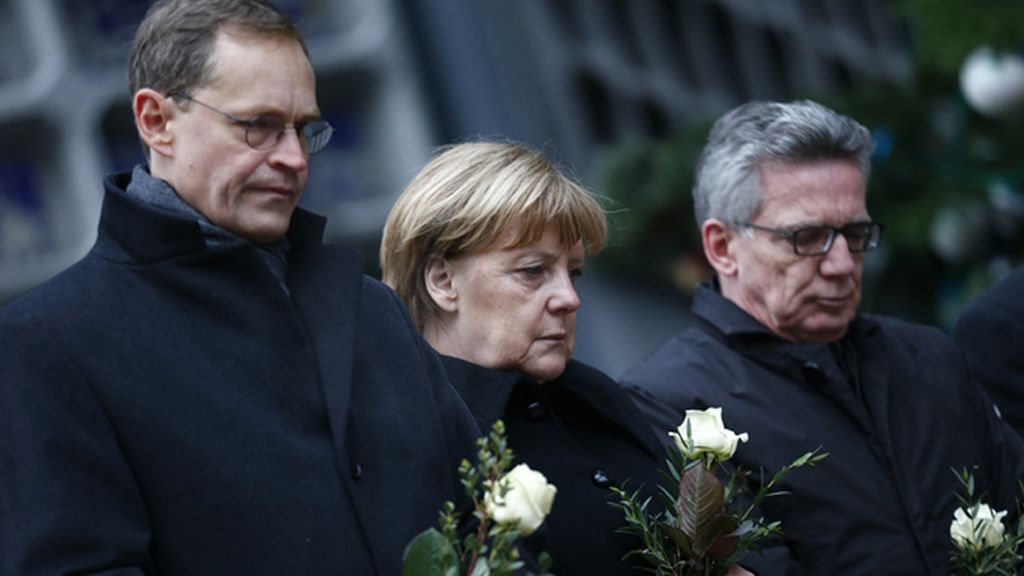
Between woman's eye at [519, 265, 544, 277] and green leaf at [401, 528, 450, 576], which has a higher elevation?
woman's eye at [519, 265, 544, 277]

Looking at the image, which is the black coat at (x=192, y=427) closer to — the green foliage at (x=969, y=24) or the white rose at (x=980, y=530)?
the white rose at (x=980, y=530)

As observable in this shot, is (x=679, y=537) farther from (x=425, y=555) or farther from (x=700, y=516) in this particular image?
(x=425, y=555)

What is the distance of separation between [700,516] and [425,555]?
1.95 feet

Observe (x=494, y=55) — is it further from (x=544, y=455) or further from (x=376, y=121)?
(x=544, y=455)

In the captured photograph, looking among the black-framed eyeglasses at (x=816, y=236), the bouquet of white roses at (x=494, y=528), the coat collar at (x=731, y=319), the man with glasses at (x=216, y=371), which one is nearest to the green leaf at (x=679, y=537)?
the man with glasses at (x=216, y=371)

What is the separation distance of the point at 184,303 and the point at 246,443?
245mm

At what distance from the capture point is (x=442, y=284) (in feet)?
11.3

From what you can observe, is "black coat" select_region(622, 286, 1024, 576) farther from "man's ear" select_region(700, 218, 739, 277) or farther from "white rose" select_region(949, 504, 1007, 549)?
"white rose" select_region(949, 504, 1007, 549)

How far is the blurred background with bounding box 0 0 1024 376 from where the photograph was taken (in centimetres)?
794

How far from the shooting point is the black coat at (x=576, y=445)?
3203 millimetres

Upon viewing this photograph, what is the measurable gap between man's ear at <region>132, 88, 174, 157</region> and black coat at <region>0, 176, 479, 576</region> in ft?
0.33

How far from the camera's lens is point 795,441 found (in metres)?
3.70

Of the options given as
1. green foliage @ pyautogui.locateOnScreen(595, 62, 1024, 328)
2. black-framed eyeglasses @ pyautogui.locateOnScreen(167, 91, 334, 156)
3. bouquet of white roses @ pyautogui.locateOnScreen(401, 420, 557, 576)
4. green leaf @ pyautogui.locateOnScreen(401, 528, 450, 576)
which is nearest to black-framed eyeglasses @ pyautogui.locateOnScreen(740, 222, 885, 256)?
black-framed eyeglasses @ pyautogui.locateOnScreen(167, 91, 334, 156)

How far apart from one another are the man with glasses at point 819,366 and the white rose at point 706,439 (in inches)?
24.8
